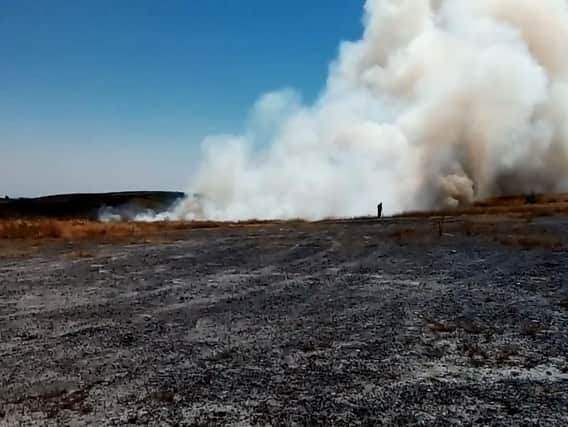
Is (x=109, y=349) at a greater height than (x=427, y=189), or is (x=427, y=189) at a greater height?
(x=427, y=189)

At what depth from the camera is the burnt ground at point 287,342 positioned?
4.76 m

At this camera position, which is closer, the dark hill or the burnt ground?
the burnt ground

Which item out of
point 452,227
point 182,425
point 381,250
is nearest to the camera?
point 182,425

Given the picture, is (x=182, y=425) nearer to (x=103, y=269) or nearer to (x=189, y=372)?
(x=189, y=372)

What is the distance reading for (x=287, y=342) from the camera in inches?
262

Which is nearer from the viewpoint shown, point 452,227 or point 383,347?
point 383,347

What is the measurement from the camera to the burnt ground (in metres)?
4.76

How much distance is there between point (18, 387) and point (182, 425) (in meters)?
1.81

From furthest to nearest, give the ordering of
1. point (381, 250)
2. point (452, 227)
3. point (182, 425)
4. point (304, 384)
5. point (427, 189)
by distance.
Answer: point (427, 189), point (452, 227), point (381, 250), point (304, 384), point (182, 425)

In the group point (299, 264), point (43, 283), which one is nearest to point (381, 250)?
point (299, 264)

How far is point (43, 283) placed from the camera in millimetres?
10719

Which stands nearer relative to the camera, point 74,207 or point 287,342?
point 287,342

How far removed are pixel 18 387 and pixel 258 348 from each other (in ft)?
8.03

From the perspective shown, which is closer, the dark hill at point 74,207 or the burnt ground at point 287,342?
the burnt ground at point 287,342
